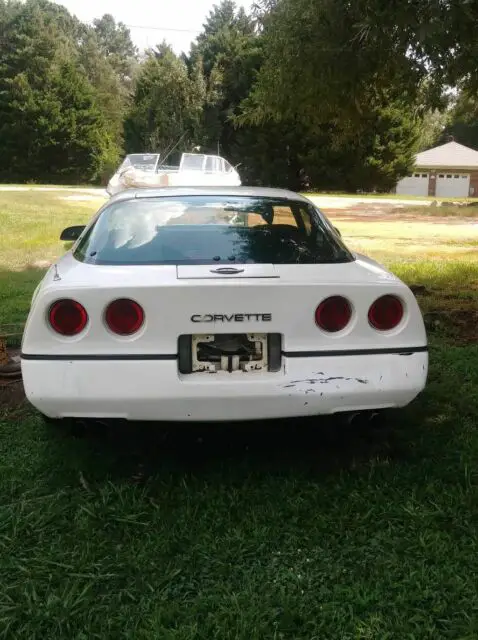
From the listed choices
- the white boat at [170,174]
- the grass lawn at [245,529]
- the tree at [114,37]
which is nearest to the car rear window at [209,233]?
the grass lawn at [245,529]

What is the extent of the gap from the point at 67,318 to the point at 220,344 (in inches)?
25.1

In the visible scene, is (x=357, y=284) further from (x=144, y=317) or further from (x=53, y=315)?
(x=53, y=315)

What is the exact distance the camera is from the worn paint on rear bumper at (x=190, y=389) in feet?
8.78

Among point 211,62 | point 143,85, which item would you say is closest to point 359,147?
point 211,62

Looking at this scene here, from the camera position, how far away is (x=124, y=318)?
2.72m

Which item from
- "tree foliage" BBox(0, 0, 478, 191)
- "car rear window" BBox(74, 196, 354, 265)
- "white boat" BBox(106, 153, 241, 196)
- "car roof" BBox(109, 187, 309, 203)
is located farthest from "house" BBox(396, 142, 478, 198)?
"car rear window" BBox(74, 196, 354, 265)

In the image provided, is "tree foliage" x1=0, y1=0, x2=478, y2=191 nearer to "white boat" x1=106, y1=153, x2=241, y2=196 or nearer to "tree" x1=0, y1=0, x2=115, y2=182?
"tree" x1=0, y1=0, x2=115, y2=182

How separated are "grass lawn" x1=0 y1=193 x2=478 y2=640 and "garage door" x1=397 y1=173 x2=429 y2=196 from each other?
43.8 m

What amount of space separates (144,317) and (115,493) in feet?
2.60

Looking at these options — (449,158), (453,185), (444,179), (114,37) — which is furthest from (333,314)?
(114,37)

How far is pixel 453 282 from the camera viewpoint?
7.87 m

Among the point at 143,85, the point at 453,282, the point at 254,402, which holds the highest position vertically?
the point at 143,85

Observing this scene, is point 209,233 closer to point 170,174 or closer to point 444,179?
point 170,174

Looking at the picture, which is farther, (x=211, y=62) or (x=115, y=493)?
(x=211, y=62)
